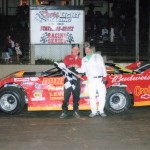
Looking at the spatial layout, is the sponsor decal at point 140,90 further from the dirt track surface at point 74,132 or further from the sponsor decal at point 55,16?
the sponsor decal at point 55,16

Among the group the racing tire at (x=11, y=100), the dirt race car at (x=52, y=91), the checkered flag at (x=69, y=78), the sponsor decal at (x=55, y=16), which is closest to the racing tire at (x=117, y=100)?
the dirt race car at (x=52, y=91)

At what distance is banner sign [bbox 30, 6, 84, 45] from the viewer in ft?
52.8

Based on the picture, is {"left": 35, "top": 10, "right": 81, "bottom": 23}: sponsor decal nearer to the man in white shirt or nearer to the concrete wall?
the concrete wall

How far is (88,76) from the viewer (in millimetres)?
10758

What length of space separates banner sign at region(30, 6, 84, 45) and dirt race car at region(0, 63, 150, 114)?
500 centimetres

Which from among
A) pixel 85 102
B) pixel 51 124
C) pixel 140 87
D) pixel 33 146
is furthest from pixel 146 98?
pixel 33 146

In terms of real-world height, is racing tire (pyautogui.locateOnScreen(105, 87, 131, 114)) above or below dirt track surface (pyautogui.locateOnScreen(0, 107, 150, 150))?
above

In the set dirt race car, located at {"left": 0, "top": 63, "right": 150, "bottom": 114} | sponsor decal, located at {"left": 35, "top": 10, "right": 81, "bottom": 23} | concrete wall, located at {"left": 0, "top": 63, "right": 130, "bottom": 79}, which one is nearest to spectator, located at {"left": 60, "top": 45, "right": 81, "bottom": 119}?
dirt race car, located at {"left": 0, "top": 63, "right": 150, "bottom": 114}

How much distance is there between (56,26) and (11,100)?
5.69 m

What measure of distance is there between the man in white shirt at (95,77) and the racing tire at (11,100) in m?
1.54

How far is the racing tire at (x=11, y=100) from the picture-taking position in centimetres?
1099

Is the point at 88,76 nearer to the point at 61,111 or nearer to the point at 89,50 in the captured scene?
the point at 89,50

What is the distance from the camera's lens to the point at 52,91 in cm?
1107

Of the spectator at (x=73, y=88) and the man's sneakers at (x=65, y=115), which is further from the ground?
the spectator at (x=73, y=88)
